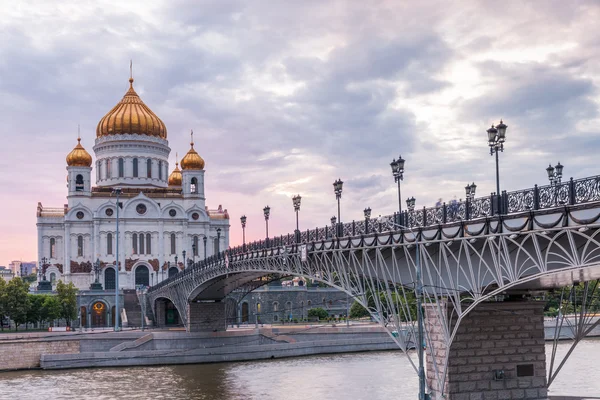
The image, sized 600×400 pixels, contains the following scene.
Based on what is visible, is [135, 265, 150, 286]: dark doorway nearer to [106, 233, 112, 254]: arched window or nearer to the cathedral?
the cathedral

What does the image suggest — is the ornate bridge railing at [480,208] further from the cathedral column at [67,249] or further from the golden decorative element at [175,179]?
the golden decorative element at [175,179]

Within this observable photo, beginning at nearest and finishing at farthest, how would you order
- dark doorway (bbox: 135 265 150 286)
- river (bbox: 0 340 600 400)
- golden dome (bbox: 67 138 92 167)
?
river (bbox: 0 340 600 400) < dark doorway (bbox: 135 265 150 286) < golden dome (bbox: 67 138 92 167)

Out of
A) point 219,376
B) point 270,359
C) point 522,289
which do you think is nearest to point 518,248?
point 522,289

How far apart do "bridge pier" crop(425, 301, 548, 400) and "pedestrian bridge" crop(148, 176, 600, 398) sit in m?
0.14

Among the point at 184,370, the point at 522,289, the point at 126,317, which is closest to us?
the point at 522,289

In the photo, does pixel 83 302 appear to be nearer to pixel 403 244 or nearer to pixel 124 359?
pixel 124 359

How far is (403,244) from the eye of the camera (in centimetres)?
2767

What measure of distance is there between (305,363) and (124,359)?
487 inches

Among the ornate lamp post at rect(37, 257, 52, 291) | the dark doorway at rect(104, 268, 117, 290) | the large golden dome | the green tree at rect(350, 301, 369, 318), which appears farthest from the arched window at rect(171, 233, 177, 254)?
the green tree at rect(350, 301, 369, 318)

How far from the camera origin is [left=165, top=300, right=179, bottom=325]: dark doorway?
80.2 metres

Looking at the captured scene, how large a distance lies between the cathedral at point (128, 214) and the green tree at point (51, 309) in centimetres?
1442

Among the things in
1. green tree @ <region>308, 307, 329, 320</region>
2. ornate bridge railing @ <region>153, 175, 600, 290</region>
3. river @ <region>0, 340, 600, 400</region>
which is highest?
ornate bridge railing @ <region>153, 175, 600, 290</region>

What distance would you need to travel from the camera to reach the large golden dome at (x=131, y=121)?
9731 cm

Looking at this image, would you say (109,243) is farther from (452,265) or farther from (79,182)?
(452,265)
